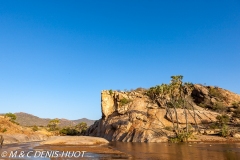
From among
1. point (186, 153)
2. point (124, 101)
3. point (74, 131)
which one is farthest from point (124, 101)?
point (186, 153)

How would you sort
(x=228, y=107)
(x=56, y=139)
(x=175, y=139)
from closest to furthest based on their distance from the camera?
(x=56, y=139), (x=175, y=139), (x=228, y=107)

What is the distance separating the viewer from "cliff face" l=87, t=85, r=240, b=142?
4587cm

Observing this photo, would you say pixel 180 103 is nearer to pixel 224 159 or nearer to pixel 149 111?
pixel 149 111

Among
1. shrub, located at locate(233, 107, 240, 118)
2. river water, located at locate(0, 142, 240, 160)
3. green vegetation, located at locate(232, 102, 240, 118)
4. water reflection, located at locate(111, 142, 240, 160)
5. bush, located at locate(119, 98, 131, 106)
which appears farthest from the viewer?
bush, located at locate(119, 98, 131, 106)

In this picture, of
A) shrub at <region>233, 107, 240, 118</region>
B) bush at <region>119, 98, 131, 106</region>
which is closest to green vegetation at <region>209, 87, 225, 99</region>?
shrub at <region>233, 107, 240, 118</region>

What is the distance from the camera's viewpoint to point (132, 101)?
60000mm

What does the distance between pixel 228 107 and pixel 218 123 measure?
44.5 ft

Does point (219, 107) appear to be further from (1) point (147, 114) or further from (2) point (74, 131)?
(2) point (74, 131)

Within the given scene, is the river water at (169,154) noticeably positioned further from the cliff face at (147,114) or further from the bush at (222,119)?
the bush at (222,119)

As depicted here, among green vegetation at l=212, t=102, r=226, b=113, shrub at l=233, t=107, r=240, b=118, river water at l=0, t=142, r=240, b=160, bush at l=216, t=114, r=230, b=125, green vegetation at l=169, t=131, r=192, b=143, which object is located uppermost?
green vegetation at l=212, t=102, r=226, b=113

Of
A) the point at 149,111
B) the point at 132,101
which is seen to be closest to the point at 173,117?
the point at 149,111

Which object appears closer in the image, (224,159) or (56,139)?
(224,159)

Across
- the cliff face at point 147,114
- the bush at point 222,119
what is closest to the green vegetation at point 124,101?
the cliff face at point 147,114

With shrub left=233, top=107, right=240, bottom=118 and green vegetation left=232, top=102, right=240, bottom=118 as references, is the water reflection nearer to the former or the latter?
shrub left=233, top=107, right=240, bottom=118
